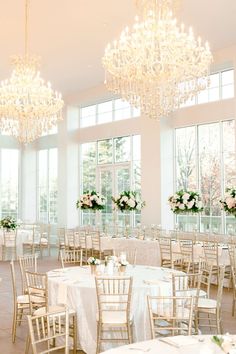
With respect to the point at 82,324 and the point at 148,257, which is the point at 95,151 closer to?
the point at 148,257

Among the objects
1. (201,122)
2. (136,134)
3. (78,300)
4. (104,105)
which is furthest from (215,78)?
(78,300)

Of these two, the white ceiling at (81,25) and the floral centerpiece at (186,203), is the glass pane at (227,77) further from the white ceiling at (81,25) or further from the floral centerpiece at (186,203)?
the floral centerpiece at (186,203)

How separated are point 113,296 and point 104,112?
37.7ft

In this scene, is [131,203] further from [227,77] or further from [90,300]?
[90,300]

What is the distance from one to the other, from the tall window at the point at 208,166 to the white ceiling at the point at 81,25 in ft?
7.87

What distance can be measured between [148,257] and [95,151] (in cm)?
628

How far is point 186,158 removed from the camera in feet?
44.5

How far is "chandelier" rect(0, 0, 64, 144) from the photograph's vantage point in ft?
29.2

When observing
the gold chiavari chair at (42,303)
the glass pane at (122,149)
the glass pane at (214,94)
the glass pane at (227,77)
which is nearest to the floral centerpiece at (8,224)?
the glass pane at (122,149)

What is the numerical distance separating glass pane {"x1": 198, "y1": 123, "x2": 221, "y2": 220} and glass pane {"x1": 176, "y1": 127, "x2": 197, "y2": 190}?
26 cm

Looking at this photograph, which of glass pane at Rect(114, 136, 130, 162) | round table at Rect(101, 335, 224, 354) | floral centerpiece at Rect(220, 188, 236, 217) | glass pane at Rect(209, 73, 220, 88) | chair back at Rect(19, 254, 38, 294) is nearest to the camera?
round table at Rect(101, 335, 224, 354)

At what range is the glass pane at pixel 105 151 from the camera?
1631 cm

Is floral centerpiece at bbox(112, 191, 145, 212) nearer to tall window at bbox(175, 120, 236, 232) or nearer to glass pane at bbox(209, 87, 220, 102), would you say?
tall window at bbox(175, 120, 236, 232)

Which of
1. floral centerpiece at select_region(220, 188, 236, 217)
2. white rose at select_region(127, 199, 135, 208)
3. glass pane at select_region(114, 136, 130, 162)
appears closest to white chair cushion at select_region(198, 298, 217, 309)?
floral centerpiece at select_region(220, 188, 236, 217)
